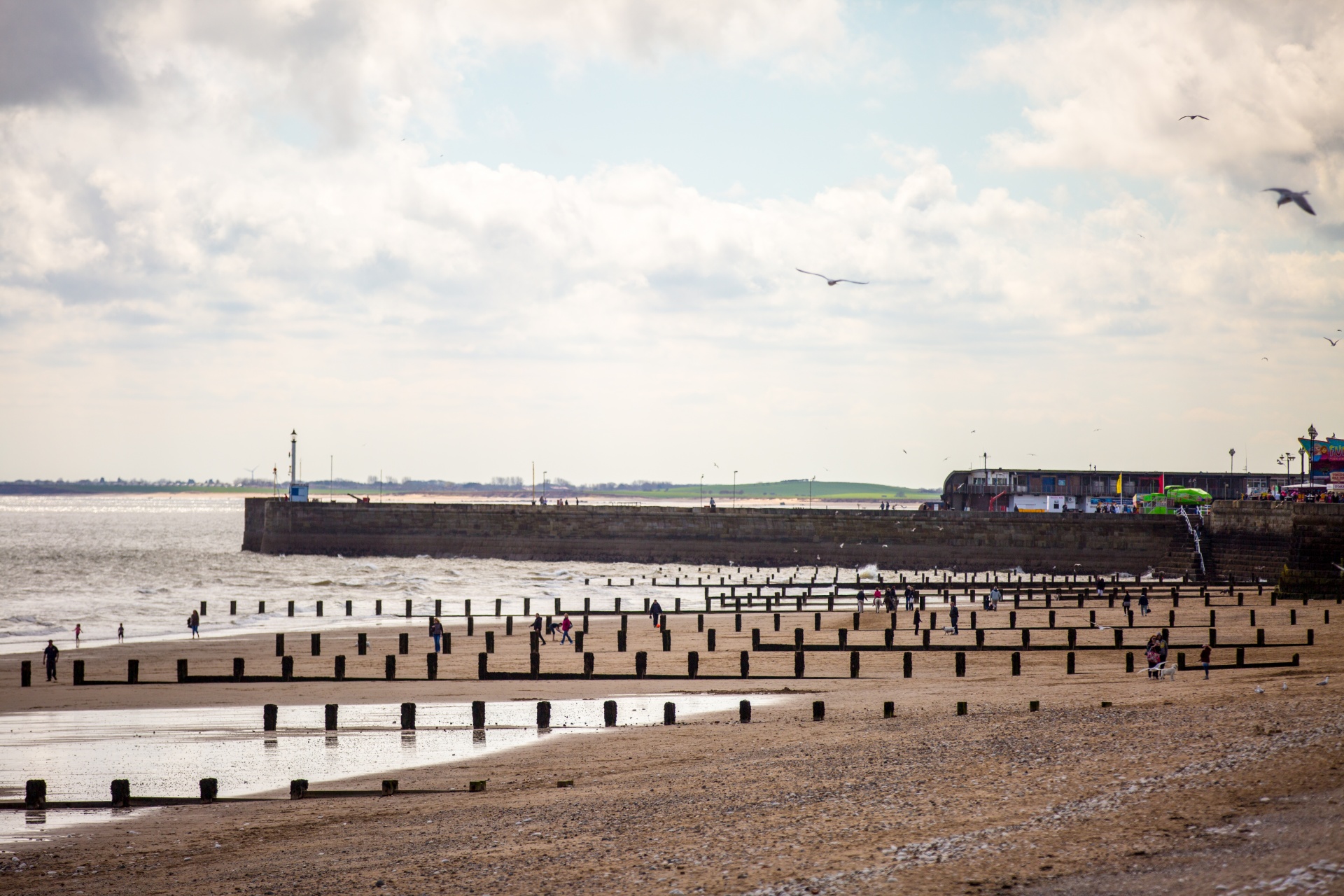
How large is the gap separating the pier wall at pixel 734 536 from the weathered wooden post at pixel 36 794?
66297 mm

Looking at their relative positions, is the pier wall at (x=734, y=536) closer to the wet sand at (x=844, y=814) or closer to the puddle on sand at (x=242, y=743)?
the wet sand at (x=844, y=814)

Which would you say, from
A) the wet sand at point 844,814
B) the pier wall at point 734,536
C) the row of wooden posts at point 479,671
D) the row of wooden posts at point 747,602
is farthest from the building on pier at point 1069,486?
the wet sand at point 844,814

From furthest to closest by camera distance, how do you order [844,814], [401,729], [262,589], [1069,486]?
[1069,486], [262,589], [401,729], [844,814]

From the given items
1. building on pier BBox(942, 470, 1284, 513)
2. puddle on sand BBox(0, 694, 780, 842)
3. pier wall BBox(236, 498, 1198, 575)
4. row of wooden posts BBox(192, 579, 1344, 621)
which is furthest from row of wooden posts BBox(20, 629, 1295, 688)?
building on pier BBox(942, 470, 1284, 513)

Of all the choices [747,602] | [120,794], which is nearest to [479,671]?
[120,794]

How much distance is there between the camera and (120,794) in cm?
1569

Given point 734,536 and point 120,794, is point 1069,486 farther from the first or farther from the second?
point 120,794

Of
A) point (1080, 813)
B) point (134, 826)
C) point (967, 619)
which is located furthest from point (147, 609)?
A: point (1080, 813)

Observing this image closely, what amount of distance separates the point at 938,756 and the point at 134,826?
1099cm

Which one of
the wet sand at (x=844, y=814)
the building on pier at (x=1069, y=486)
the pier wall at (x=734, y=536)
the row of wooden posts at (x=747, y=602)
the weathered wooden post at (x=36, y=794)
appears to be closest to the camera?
the wet sand at (x=844, y=814)

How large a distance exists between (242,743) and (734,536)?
66.3m

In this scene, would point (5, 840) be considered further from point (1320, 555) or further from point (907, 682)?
Result: point (1320, 555)

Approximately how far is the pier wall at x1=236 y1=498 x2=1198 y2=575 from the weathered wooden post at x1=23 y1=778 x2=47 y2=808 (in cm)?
6630

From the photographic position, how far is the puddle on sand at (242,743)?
1717 centimetres
